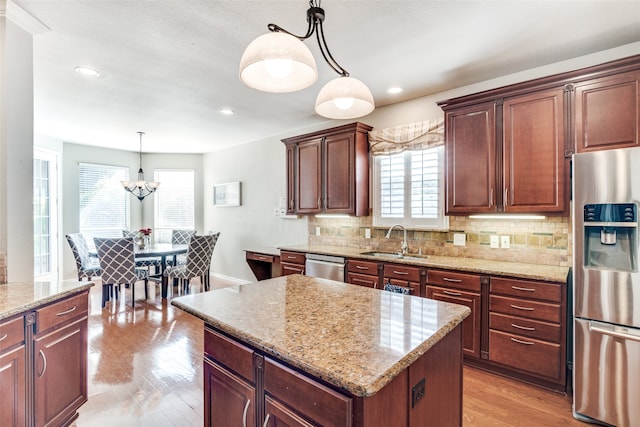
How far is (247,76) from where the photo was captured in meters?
1.57

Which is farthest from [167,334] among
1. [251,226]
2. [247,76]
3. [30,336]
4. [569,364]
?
[569,364]

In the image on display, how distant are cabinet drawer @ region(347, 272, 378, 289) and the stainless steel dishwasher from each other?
111 mm

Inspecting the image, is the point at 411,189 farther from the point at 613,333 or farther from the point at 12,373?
the point at 12,373

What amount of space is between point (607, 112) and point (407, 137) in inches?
67.0

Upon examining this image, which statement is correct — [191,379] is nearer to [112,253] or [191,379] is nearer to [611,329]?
[112,253]

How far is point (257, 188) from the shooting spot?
570 cm

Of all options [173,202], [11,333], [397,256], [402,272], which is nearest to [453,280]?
[402,272]

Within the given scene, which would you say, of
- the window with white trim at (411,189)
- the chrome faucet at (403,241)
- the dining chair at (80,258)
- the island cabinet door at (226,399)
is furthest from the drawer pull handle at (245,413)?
the dining chair at (80,258)

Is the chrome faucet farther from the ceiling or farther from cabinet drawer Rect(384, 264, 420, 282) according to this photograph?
the ceiling

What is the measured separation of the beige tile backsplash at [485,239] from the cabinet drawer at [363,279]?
2.06 feet

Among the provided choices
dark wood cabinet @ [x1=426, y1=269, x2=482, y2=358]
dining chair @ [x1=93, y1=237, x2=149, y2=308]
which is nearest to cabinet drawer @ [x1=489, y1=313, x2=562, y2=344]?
dark wood cabinet @ [x1=426, y1=269, x2=482, y2=358]

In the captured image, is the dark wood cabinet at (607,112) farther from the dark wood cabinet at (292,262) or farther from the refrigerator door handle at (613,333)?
the dark wood cabinet at (292,262)

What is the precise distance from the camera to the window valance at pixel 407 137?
3.40m

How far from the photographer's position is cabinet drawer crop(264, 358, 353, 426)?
3.15 feet
